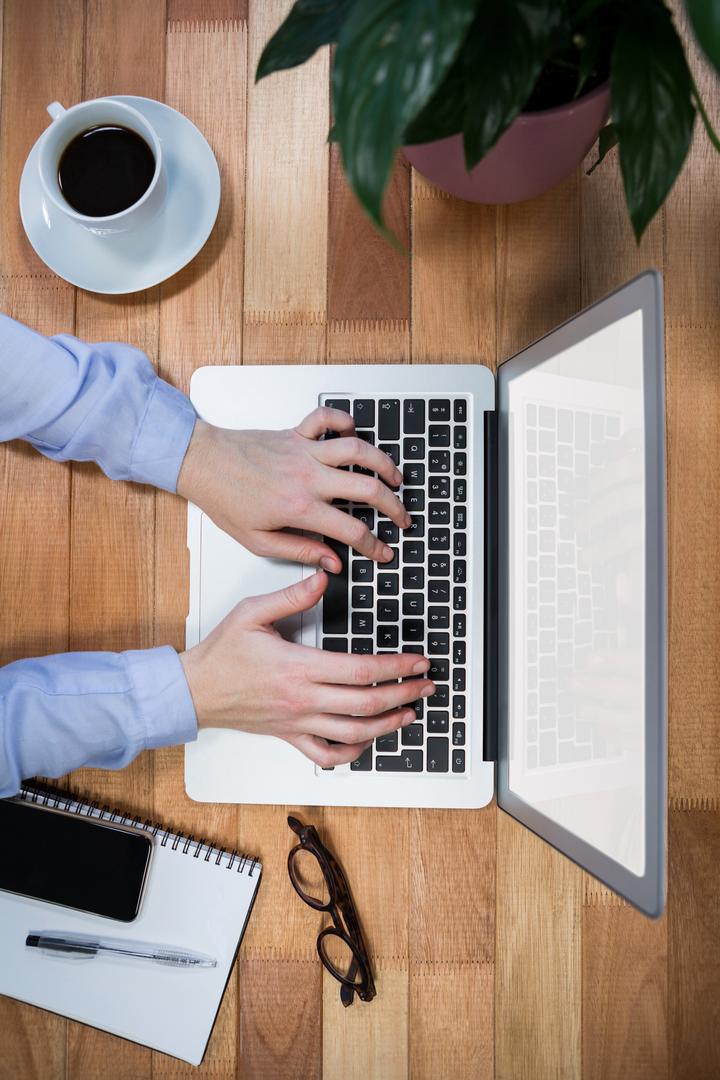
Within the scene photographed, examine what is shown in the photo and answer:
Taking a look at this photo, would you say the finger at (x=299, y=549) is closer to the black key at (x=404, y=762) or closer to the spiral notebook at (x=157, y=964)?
the black key at (x=404, y=762)

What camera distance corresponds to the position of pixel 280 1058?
755 mm

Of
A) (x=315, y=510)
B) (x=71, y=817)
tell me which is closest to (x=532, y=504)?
(x=315, y=510)

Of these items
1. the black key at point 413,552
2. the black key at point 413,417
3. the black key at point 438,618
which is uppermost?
the black key at point 413,417

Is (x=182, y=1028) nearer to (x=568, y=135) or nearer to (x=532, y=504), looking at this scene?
(x=532, y=504)

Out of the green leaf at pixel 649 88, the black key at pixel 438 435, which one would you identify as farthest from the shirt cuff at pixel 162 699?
the green leaf at pixel 649 88

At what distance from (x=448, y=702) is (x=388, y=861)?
182mm

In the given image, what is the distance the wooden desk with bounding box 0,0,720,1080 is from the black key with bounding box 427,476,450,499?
136mm

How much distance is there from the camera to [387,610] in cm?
70

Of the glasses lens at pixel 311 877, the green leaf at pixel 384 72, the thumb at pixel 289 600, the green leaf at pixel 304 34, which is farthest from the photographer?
the glasses lens at pixel 311 877

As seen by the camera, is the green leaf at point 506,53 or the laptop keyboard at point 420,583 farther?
the laptop keyboard at point 420,583

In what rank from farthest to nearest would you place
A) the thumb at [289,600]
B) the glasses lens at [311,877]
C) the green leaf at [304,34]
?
the glasses lens at [311,877] → the thumb at [289,600] → the green leaf at [304,34]

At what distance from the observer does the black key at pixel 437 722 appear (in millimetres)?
706

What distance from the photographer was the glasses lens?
2.48 feet

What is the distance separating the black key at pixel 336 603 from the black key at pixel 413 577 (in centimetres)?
5
